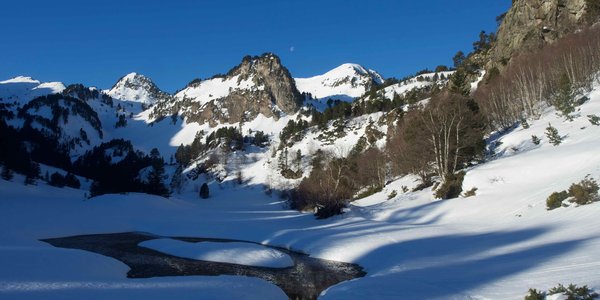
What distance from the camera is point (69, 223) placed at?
38875 millimetres

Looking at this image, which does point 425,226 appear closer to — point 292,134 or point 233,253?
point 233,253

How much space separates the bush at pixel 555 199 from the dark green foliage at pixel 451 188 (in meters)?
11.6

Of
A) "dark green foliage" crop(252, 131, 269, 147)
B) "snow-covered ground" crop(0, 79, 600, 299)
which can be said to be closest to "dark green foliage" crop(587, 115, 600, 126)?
"snow-covered ground" crop(0, 79, 600, 299)

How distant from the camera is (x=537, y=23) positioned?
230 feet

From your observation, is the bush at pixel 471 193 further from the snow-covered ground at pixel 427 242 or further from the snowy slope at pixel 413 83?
the snowy slope at pixel 413 83

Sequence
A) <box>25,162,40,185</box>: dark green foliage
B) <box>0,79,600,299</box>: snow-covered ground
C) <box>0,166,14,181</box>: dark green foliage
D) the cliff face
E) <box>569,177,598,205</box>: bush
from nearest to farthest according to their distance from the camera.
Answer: <box>0,79,600,299</box>: snow-covered ground
<box>569,177,598,205</box>: bush
the cliff face
<box>0,166,14,181</box>: dark green foliage
<box>25,162,40,185</box>: dark green foliage

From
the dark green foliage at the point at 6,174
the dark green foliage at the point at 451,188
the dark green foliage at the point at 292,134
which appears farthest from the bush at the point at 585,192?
the dark green foliage at the point at 292,134

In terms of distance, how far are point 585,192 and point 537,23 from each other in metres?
63.6

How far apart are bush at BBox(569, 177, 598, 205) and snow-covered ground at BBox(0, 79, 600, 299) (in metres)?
0.62

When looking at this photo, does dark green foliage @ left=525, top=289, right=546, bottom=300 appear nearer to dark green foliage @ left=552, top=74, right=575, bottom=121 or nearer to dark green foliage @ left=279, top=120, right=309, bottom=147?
dark green foliage @ left=552, top=74, right=575, bottom=121

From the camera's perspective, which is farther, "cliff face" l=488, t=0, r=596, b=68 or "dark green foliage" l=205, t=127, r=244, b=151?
"dark green foliage" l=205, t=127, r=244, b=151

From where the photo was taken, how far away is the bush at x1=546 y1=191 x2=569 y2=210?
20.2 m

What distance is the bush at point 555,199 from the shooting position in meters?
20.2

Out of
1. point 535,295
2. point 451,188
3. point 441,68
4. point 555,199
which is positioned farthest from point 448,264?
point 441,68
